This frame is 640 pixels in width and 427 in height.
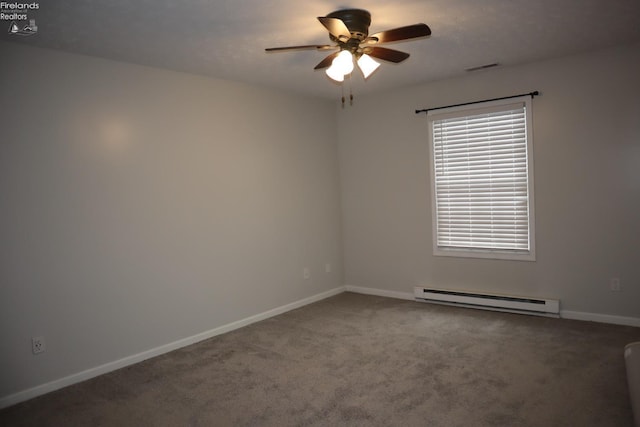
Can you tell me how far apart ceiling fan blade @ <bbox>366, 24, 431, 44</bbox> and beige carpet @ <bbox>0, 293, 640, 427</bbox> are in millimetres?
2383

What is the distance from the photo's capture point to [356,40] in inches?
123

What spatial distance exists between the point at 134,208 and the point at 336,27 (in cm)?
236

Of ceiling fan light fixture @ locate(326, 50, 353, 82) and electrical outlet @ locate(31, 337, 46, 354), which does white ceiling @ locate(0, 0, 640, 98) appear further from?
electrical outlet @ locate(31, 337, 46, 354)

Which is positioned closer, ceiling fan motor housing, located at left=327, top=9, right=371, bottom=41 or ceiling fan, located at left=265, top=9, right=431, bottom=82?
ceiling fan, located at left=265, top=9, right=431, bottom=82

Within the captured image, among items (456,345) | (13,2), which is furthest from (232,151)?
(456,345)

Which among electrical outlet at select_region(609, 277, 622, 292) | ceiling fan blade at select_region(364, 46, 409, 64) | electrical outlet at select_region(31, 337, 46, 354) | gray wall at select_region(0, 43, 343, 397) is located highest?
ceiling fan blade at select_region(364, 46, 409, 64)

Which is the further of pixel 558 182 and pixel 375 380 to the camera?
pixel 558 182

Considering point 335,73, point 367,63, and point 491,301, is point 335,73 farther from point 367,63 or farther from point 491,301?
point 491,301

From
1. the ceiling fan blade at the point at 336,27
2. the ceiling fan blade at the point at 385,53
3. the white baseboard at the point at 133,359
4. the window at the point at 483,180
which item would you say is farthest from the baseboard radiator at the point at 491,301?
the ceiling fan blade at the point at 336,27

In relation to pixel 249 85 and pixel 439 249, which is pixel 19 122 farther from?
pixel 439 249

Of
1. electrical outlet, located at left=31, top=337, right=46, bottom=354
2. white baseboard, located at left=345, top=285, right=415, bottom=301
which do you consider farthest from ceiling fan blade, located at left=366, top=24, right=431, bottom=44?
white baseboard, located at left=345, top=285, right=415, bottom=301

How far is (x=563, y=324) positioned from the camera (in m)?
4.45

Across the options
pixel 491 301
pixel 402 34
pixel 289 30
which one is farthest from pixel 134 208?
pixel 491 301

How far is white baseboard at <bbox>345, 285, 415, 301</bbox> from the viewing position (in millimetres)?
5707
